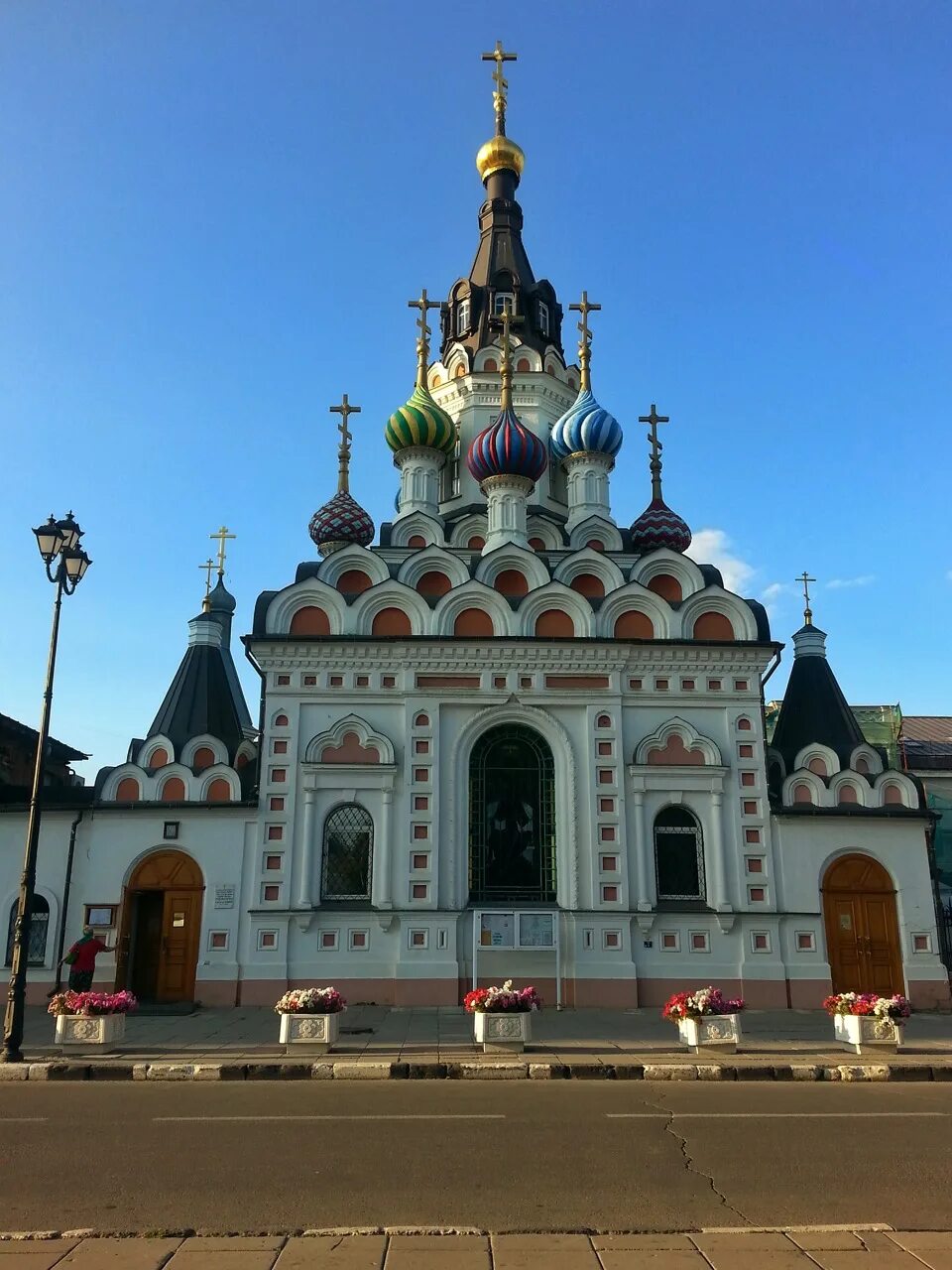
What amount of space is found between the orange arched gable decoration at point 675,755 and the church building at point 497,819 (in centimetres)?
6

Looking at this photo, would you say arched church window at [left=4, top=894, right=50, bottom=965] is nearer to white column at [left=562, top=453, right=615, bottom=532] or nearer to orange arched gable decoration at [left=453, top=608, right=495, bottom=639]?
orange arched gable decoration at [left=453, top=608, right=495, bottom=639]

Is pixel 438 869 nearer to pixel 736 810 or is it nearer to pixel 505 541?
pixel 736 810

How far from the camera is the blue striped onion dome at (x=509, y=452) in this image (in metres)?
21.1

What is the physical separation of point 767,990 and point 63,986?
39.2 ft

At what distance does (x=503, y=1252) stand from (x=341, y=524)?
19.4m

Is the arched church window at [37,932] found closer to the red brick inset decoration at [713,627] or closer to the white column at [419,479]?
the white column at [419,479]

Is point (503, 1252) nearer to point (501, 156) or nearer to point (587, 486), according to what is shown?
point (587, 486)

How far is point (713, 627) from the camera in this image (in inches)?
758

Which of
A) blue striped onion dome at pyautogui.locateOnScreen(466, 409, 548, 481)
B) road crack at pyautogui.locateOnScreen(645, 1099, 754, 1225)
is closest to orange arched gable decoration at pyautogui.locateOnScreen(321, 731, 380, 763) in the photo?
blue striped onion dome at pyautogui.locateOnScreen(466, 409, 548, 481)

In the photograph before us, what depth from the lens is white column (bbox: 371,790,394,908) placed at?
17266 mm

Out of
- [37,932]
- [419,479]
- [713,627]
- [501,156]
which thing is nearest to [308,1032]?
[37,932]

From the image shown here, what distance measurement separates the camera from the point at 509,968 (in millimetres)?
16984

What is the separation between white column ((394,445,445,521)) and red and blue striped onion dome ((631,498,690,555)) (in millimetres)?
4682

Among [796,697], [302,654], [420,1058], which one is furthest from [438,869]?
[796,697]
